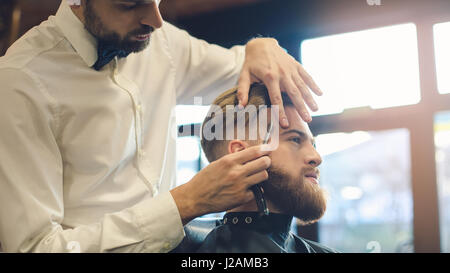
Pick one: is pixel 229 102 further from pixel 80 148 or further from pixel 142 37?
pixel 80 148

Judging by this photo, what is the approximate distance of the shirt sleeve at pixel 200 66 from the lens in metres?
1.70

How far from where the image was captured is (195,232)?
1525 millimetres

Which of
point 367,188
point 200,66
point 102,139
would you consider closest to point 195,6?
point 200,66

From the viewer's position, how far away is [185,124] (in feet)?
5.18

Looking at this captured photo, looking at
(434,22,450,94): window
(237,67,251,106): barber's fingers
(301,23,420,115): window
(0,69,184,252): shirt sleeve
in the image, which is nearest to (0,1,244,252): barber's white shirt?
(0,69,184,252): shirt sleeve

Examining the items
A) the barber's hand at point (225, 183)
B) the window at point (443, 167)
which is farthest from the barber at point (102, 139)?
the window at point (443, 167)

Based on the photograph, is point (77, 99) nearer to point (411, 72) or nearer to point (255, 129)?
point (255, 129)

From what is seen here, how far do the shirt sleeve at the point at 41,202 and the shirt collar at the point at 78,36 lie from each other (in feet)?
0.49

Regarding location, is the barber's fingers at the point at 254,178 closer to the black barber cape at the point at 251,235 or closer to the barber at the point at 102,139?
the barber at the point at 102,139

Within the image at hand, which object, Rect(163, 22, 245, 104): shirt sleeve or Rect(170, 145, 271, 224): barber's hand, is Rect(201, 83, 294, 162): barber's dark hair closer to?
Rect(163, 22, 245, 104): shirt sleeve

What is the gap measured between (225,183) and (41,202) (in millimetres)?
482

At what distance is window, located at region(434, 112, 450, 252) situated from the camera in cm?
168

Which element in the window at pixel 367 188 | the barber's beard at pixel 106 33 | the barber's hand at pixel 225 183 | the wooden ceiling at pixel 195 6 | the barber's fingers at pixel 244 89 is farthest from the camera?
the window at pixel 367 188

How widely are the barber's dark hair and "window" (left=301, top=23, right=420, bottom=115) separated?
0.17 meters
